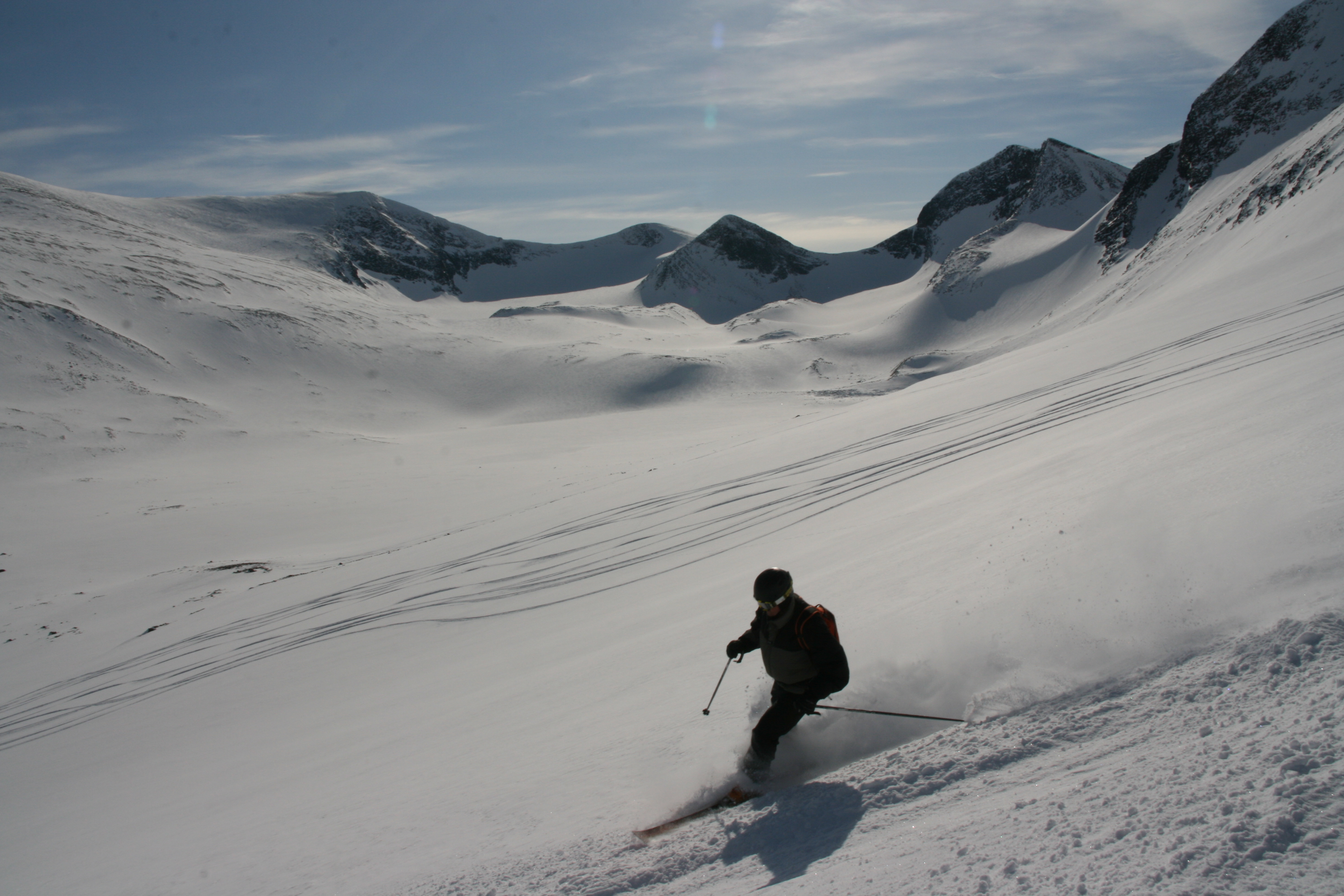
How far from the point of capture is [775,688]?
406 centimetres

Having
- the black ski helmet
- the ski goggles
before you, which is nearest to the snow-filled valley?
the ski goggles

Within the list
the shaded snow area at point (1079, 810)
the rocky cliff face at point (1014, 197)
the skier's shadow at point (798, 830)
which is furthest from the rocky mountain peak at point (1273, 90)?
the skier's shadow at point (798, 830)

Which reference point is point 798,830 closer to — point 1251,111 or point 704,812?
point 704,812

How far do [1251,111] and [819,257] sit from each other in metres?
103

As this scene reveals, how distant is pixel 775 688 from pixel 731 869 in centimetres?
100

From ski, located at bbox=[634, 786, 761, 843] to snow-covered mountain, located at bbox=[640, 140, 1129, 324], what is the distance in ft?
404

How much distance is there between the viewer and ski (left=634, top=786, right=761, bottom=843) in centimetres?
380

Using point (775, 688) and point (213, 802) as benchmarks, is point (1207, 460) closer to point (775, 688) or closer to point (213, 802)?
point (775, 688)

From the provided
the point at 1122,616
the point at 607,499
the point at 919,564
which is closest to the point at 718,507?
the point at 607,499

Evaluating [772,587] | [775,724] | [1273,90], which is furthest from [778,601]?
[1273,90]

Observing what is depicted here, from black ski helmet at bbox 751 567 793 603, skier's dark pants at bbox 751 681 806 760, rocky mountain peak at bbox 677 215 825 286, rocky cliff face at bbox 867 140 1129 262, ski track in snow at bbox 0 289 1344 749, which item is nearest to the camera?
black ski helmet at bbox 751 567 793 603

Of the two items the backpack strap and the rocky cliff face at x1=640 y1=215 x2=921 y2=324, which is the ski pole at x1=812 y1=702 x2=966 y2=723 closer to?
the backpack strap

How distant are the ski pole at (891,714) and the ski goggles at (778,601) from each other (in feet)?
2.35

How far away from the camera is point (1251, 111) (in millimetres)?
50750
